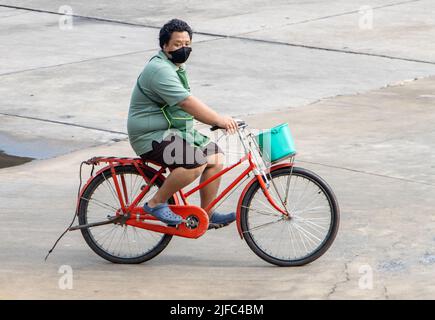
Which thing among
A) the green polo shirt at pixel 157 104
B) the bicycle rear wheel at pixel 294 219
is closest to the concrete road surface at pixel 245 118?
the bicycle rear wheel at pixel 294 219

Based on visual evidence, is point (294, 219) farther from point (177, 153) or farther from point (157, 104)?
point (157, 104)

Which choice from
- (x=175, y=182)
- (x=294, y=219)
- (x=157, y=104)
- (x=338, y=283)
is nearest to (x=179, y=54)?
(x=157, y=104)

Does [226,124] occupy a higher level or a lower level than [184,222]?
higher

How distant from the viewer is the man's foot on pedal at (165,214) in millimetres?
7672

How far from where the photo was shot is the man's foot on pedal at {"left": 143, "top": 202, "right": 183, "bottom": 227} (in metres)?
7.67

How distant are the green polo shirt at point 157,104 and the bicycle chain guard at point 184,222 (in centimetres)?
43

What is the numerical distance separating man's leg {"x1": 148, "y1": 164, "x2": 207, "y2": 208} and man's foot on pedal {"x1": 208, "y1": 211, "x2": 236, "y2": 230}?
0.38 meters

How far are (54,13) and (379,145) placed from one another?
8.23 meters

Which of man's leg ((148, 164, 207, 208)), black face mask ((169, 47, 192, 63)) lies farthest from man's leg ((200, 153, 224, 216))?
black face mask ((169, 47, 192, 63))

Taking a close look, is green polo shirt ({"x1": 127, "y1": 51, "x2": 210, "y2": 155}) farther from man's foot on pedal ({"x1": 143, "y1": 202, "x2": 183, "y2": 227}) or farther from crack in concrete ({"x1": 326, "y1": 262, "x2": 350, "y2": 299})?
crack in concrete ({"x1": 326, "y1": 262, "x2": 350, "y2": 299})

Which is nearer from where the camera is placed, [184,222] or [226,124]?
[226,124]

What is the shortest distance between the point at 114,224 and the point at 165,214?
432mm

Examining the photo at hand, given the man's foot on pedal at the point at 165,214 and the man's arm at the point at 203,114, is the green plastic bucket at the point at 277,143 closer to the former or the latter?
the man's arm at the point at 203,114

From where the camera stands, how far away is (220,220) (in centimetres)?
788
